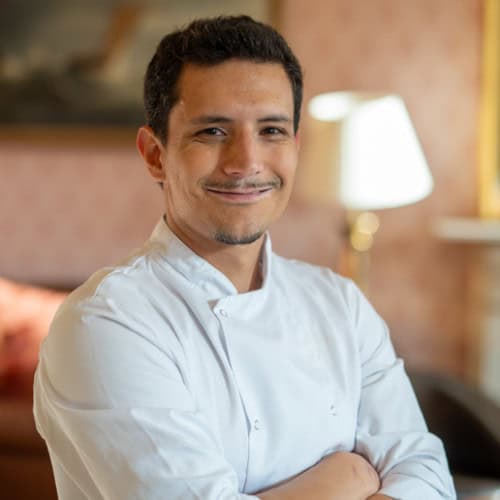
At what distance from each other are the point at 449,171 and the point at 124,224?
1.40 meters

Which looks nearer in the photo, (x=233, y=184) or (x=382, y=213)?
(x=233, y=184)

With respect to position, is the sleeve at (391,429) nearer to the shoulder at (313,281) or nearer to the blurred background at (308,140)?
the shoulder at (313,281)

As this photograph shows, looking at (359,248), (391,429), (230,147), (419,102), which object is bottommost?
(359,248)

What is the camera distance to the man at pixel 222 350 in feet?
3.25

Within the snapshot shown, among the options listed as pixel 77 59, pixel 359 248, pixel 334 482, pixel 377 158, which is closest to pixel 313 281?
pixel 334 482

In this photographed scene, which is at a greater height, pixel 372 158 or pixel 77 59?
pixel 77 59

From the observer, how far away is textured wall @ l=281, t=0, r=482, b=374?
3180mm

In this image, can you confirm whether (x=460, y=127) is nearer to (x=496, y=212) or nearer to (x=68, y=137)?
(x=496, y=212)

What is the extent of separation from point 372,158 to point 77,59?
1416 mm

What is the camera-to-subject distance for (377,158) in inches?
104

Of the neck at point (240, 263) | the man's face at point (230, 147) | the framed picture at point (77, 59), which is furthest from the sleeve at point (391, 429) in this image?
the framed picture at point (77, 59)

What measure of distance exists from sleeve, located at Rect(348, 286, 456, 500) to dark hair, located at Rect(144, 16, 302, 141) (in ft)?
1.49

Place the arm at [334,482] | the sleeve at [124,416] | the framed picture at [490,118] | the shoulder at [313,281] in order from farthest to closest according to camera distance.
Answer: the framed picture at [490,118] → the shoulder at [313,281] → the arm at [334,482] → the sleeve at [124,416]

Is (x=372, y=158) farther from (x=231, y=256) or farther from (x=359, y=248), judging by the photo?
(x=231, y=256)
